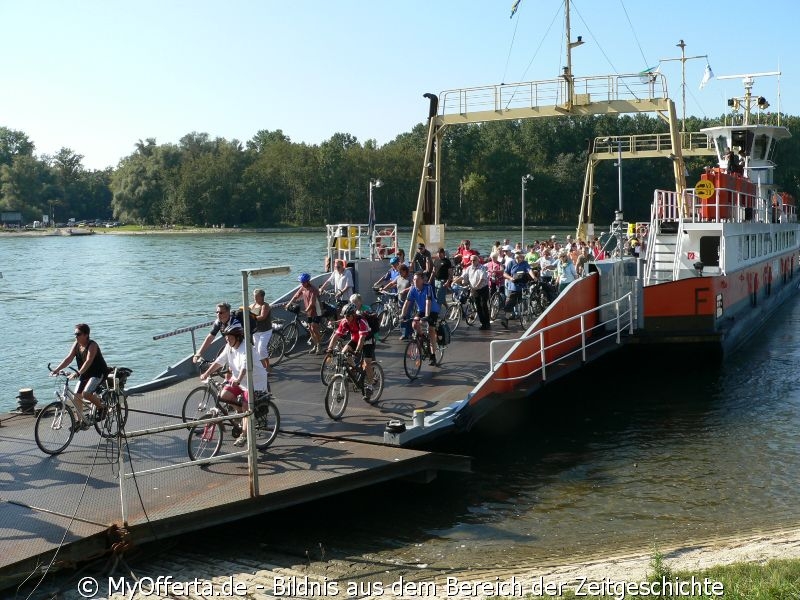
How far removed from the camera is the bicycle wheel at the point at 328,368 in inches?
526

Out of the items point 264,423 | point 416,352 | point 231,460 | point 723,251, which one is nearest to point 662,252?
point 723,251

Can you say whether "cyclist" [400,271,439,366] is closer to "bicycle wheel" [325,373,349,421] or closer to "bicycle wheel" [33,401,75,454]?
"bicycle wheel" [325,373,349,421]

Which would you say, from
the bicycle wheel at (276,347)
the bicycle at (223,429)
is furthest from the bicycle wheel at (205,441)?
the bicycle wheel at (276,347)

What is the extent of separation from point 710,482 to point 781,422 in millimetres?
4123

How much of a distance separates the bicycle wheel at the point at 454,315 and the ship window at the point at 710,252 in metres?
7.67

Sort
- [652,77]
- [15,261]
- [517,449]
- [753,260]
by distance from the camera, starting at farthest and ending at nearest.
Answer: [15,261]
[753,260]
[652,77]
[517,449]

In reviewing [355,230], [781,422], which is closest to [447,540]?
[781,422]

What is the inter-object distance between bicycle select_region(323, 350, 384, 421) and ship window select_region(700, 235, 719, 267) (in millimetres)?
12897

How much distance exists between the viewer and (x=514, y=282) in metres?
19.7

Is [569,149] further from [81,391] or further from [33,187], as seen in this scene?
[81,391]

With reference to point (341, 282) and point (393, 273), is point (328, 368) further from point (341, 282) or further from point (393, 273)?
point (393, 273)

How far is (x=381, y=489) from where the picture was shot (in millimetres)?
11781

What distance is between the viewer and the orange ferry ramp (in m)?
8.68

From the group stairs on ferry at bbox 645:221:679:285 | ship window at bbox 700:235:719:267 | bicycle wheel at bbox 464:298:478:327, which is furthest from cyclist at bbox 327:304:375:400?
ship window at bbox 700:235:719:267
